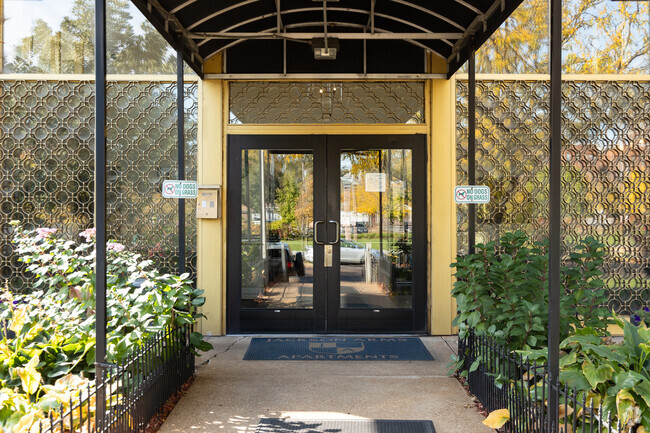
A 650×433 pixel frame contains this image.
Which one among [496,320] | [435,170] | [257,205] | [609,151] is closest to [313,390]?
[496,320]

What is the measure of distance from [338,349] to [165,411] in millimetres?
2313

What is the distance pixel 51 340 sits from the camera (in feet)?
12.2

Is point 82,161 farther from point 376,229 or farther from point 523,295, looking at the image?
point 523,295

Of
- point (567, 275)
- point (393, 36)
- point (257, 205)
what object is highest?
point (393, 36)

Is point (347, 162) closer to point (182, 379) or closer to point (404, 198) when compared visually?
point (404, 198)

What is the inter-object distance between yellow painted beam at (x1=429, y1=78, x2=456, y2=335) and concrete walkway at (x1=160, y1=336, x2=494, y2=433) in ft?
2.94

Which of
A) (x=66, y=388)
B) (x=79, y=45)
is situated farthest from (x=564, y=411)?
(x=79, y=45)

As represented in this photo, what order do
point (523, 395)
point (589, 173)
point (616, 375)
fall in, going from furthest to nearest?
point (589, 173)
point (523, 395)
point (616, 375)

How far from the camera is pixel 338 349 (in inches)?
225

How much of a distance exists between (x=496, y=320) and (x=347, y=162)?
324 centimetres

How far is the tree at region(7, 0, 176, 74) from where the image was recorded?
A: 20.4ft

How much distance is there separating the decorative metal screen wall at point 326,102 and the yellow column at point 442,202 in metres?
0.26

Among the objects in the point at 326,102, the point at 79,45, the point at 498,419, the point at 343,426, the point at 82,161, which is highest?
the point at 79,45

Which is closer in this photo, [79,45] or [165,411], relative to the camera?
[165,411]
